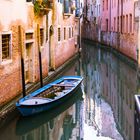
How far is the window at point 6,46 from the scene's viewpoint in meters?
11.5

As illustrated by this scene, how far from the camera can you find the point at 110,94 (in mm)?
16094

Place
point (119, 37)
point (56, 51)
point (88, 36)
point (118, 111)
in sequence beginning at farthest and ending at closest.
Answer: point (88, 36) → point (119, 37) → point (56, 51) → point (118, 111)

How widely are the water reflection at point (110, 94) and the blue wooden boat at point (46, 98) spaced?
811mm

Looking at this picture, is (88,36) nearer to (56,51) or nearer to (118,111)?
(56,51)

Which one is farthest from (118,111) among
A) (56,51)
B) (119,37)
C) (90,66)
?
(119,37)

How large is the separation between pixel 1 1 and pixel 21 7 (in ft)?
6.82

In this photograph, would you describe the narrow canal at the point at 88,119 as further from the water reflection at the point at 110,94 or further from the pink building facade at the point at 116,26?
the pink building facade at the point at 116,26

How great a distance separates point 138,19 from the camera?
21.8 meters

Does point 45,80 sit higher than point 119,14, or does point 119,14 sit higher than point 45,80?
point 119,14

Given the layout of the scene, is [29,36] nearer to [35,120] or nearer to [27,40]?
[27,40]

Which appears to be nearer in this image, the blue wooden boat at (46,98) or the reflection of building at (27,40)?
the blue wooden boat at (46,98)

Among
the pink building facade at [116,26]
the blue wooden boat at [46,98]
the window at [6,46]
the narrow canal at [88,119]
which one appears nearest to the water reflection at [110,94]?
the narrow canal at [88,119]

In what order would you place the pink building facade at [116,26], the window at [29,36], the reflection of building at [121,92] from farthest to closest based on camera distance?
the pink building facade at [116,26] → the window at [29,36] → the reflection of building at [121,92]

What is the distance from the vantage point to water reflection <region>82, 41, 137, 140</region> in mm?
10781
